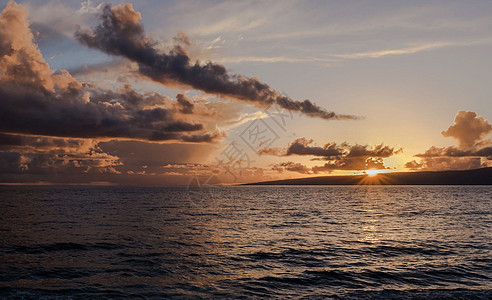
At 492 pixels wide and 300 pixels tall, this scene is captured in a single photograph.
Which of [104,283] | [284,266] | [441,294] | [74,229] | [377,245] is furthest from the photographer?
[74,229]

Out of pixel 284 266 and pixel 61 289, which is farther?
pixel 284 266

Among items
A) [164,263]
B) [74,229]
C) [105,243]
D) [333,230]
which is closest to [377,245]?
[333,230]

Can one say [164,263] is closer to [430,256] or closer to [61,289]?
[61,289]

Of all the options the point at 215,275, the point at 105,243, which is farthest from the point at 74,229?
the point at 215,275

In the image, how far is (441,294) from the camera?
58.2ft

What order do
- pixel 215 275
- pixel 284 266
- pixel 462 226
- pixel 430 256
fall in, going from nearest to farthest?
pixel 215 275, pixel 284 266, pixel 430 256, pixel 462 226

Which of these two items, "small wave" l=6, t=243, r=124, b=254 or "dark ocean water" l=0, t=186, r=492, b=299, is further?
"small wave" l=6, t=243, r=124, b=254

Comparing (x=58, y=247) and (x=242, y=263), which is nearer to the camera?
(x=242, y=263)

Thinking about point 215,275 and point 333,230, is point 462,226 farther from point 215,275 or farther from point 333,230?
point 215,275

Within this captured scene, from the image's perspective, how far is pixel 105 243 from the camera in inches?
1259

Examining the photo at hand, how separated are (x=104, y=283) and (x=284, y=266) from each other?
12.2 meters

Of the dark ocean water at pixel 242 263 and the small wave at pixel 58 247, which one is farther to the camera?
the small wave at pixel 58 247

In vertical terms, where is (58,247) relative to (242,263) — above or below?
below

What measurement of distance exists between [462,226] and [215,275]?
4222 cm
